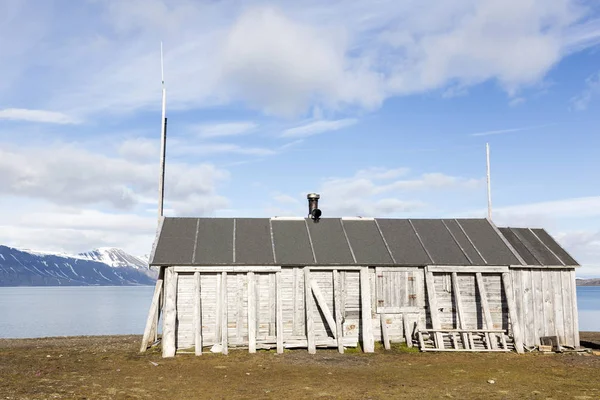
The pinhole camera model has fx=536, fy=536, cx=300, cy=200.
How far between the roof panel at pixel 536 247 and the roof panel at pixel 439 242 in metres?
3.47

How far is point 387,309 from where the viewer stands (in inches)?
858

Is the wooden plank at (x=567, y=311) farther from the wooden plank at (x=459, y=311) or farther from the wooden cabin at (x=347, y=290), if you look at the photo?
the wooden plank at (x=459, y=311)

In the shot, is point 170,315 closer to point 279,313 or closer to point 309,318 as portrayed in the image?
point 279,313

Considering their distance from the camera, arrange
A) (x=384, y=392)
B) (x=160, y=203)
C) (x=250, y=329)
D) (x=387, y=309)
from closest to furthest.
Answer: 1. (x=384, y=392)
2. (x=250, y=329)
3. (x=387, y=309)
4. (x=160, y=203)

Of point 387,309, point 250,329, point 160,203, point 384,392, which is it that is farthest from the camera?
point 160,203

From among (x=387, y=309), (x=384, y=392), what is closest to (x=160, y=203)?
(x=387, y=309)

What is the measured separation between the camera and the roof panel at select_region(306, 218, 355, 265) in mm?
21906

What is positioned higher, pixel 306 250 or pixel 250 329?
pixel 306 250

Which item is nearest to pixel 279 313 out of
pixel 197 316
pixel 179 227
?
pixel 197 316

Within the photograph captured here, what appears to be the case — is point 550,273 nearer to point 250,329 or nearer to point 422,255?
point 422,255

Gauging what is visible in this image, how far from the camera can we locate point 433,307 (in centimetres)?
2153

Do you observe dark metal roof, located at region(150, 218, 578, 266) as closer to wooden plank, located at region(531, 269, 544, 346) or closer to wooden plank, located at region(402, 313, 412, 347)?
wooden plank, located at region(531, 269, 544, 346)

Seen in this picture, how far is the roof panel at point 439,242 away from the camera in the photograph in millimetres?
22578

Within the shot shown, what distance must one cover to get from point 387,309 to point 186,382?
9322 mm
